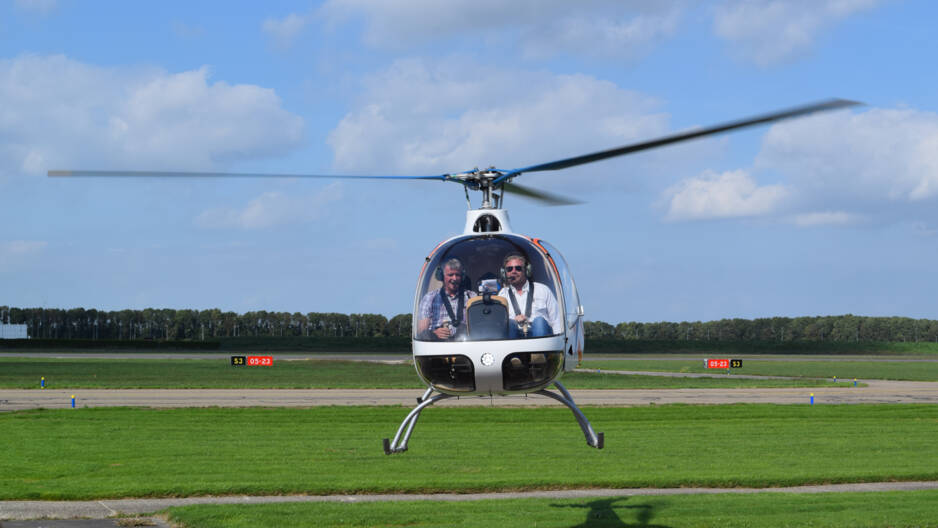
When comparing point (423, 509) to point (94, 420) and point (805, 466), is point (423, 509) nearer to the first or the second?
point (805, 466)

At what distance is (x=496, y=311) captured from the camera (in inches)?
408

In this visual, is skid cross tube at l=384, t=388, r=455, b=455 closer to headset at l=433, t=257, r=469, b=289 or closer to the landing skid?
the landing skid

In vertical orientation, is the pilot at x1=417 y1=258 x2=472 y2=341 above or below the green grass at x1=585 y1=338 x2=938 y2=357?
above

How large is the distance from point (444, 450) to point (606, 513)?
907 centimetres

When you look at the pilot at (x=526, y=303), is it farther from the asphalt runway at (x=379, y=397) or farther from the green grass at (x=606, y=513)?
the asphalt runway at (x=379, y=397)

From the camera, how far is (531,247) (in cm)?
1110

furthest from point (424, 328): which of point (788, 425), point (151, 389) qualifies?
point (151, 389)

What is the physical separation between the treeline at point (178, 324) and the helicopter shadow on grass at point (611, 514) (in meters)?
131

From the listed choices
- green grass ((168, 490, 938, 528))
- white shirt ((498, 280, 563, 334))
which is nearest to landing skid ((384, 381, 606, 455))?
white shirt ((498, 280, 563, 334))

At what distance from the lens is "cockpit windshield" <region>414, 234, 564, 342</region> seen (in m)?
10.4

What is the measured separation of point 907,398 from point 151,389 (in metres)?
43.6

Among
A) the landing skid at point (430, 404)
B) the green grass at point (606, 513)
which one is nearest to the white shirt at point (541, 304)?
the landing skid at point (430, 404)

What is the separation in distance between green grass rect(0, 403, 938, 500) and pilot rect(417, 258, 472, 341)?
12.0 meters

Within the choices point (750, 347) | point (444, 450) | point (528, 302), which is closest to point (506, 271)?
point (528, 302)
